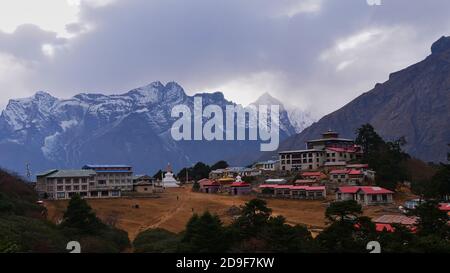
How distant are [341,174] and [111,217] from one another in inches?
1342

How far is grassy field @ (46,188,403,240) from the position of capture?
149 feet

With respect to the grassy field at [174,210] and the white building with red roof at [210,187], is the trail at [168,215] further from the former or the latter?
the white building with red roof at [210,187]

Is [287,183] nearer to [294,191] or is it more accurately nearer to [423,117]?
[294,191]

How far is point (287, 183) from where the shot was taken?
232 feet

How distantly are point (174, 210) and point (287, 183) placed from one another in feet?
74.8

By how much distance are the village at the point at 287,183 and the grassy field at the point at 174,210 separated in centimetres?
83

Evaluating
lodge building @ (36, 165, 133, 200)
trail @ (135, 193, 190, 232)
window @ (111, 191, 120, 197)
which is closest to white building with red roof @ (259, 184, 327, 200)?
trail @ (135, 193, 190, 232)

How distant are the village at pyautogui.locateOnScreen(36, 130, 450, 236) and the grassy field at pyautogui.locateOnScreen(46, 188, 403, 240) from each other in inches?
32.7

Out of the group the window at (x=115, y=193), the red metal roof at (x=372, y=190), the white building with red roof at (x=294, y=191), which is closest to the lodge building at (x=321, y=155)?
the white building with red roof at (x=294, y=191)

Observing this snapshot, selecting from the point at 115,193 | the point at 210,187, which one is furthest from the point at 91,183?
the point at 210,187

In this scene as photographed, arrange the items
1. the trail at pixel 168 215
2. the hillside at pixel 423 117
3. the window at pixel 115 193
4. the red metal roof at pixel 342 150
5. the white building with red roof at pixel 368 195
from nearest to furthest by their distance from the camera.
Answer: the trail at pixel 168 215
the white building with red roof at pixel 368 195
the window at pixel 115 193
the red metal roof at pixel 342 150
the hillside at pixel 423 117

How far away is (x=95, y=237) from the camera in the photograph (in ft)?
94.4

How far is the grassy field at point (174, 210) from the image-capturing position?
45.5m
